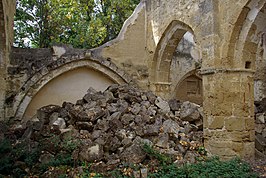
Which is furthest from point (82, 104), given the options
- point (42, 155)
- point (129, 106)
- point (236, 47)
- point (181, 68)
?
point (181, 68)

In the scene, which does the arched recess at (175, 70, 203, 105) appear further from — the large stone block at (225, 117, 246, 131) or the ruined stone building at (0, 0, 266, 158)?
the large stone block at (225, 117, 246, 131)

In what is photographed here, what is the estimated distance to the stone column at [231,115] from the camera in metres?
4.98

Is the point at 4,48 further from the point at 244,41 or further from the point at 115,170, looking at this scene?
the point at 244,41

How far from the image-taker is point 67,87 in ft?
26.0

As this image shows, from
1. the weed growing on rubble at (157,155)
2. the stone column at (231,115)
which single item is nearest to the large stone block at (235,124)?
the stone column at (231,115)

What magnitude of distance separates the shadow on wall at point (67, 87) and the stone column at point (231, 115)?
12.9ft

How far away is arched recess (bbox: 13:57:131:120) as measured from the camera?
7109 millimetres

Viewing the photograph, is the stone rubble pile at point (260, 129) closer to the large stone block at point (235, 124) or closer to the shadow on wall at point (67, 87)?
the large stone block at point (235, 124)

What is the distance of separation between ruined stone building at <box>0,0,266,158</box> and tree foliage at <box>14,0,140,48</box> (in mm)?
3631

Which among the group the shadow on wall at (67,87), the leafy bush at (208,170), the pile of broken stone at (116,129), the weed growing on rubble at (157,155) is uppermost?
the shadow on wall at (67,87)

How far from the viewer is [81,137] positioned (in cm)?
475

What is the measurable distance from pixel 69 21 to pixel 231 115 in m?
9.06

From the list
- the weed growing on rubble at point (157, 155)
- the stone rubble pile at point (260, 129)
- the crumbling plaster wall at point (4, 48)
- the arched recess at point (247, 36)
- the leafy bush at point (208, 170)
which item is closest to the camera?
the leafy bush at point (208, 170)

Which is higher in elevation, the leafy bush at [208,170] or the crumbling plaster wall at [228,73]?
the crumbling plaster wall at [228,73]
